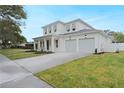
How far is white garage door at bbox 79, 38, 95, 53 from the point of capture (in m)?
20.1

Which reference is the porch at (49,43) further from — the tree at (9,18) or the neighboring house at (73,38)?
the tree at (9,18)

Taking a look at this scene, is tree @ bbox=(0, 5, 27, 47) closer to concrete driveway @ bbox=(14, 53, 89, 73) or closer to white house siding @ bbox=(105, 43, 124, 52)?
concrete driveway @ bbox=(14, 53, 89, 73)

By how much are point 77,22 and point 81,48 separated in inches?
256

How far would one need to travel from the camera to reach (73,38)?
74.3 ft

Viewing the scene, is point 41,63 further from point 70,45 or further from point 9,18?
point 70,45

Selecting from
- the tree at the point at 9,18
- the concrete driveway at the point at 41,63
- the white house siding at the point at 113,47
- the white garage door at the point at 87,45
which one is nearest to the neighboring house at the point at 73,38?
the white garage door at the point at 87,45

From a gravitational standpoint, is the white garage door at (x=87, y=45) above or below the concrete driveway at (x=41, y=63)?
above

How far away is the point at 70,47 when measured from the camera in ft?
76.2

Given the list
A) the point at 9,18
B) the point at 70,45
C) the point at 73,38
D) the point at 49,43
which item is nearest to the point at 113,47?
the point at 73,38

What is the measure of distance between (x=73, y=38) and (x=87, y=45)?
9.14ft

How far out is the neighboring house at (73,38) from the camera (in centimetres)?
2003

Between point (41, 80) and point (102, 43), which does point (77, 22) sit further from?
point (41, 80)

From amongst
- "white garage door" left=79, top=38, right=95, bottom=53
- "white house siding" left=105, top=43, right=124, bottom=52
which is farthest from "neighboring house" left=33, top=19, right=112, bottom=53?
"white house siding" left=105, top=43, right=124, bottom=52

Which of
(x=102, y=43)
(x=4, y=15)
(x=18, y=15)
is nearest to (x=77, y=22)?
(x=102, y=43)
